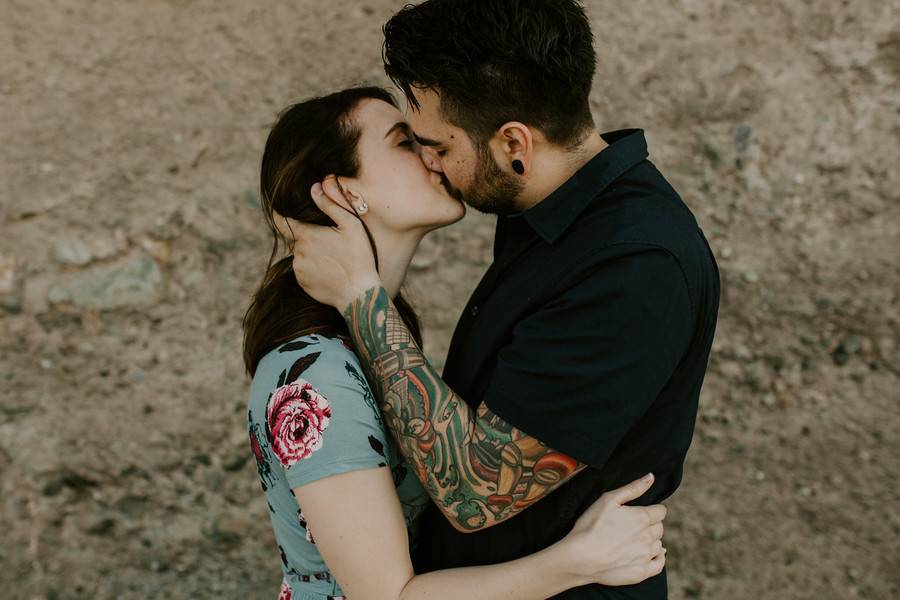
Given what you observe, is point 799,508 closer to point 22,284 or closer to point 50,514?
point 50,514

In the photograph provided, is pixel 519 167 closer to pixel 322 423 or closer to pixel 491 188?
pixel 491 188

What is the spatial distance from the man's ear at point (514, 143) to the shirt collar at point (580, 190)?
150 millimetres

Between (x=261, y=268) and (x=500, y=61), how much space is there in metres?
3.29

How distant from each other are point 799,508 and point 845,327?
1209 mm

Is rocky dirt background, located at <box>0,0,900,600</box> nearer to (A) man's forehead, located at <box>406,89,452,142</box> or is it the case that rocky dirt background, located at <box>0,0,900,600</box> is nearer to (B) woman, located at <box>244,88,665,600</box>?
(B) woman, located at <box>244,88,665,600</box>

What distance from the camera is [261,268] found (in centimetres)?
522

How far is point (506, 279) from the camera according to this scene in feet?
7.86

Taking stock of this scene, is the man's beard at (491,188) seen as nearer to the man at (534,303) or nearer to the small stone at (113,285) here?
the man at (534,303)

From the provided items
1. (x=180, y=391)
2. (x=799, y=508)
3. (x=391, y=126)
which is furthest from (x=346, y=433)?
(x=799, y=508)

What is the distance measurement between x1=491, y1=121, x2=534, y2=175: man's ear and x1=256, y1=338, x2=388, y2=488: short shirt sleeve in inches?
30.4

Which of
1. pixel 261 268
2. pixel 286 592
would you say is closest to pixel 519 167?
pixel 286 592

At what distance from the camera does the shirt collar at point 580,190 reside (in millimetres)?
2223

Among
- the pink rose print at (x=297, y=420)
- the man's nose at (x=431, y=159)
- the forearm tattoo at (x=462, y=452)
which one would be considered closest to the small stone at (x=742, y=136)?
the man's nose at (x=431, y=159)

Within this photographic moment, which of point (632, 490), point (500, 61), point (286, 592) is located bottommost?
point (286, 592)
